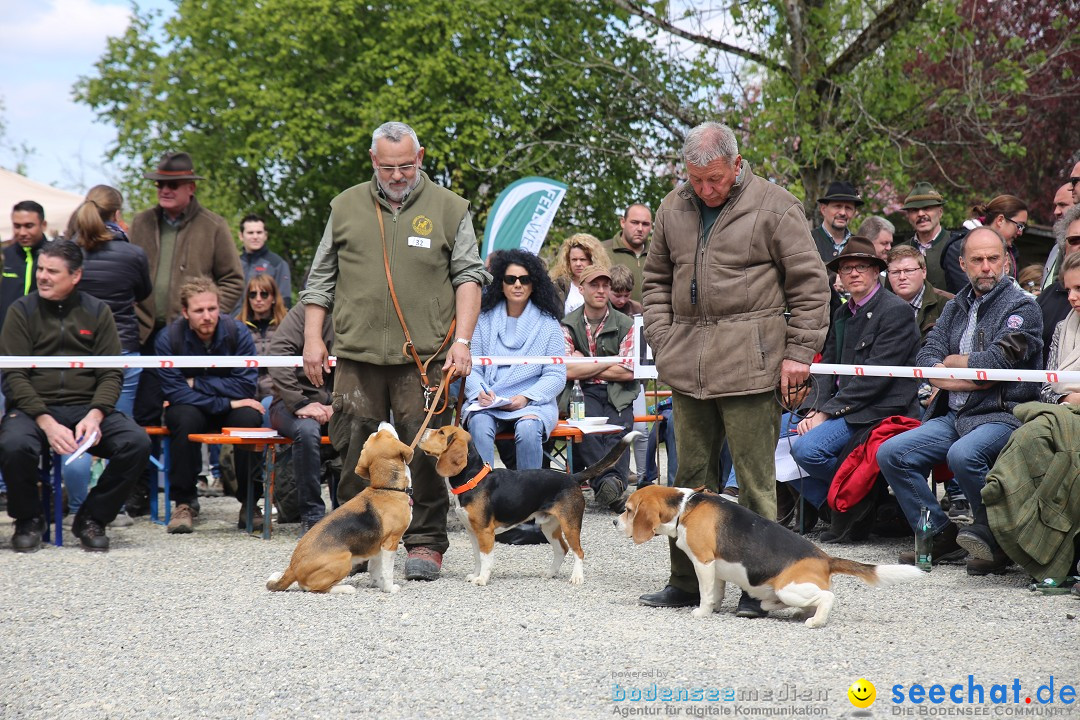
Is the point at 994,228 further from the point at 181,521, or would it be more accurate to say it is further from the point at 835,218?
the point at 181,521

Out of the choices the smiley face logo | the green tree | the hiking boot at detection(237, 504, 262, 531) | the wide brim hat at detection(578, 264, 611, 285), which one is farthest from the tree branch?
the smiley face logo

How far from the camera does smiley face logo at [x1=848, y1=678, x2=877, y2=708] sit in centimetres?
375

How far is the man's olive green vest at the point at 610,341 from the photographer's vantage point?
9.09 metres

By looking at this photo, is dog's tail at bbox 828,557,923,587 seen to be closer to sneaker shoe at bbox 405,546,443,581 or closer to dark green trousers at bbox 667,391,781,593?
dark green trousers at bbox 667,391,781,593

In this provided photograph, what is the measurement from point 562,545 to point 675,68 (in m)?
13.5

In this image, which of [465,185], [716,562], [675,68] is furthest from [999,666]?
[465,185]

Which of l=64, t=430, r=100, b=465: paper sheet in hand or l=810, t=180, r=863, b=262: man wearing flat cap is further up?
l=810, t=180, r=863, b=262: man wearing flat cap

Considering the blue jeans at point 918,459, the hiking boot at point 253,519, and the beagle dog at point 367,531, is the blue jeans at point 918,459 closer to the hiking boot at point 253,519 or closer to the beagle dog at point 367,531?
the beagle dog at point 367,531

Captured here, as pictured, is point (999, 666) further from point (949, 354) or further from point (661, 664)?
point (949, 354)

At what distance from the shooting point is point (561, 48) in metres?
20.1

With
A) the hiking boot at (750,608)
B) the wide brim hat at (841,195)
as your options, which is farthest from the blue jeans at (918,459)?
the wide brim hat at (841,195)

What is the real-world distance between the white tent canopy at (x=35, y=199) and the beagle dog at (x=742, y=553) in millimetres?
11583

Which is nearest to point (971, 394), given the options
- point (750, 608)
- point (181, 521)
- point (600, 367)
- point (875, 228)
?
point (750, 608)

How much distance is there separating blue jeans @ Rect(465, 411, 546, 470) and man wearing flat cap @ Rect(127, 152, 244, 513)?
2.66 m
